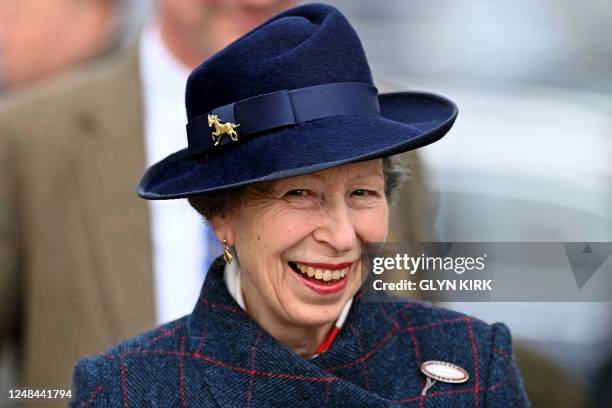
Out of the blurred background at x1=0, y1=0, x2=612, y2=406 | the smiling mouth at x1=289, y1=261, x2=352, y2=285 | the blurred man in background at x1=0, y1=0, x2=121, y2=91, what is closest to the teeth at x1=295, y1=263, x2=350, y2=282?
the smiling mouth at x1=289, y1=261, x2=352, y2=285

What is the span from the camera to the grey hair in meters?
3.60

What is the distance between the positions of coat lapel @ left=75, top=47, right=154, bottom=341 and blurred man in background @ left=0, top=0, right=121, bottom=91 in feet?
3.27

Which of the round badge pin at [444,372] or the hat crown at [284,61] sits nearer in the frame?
the hat crown at [284,61]

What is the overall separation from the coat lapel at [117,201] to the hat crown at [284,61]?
1459mm

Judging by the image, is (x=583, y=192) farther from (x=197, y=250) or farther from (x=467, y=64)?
(x=197, y=250)

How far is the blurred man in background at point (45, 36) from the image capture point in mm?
6070

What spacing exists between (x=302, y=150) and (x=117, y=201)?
1.81 meters

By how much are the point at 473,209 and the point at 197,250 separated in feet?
8.12

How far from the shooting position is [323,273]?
3.47m

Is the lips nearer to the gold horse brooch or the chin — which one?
the chin

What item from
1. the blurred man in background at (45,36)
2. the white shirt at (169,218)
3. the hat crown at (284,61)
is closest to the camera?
the hat crown at (284,61)

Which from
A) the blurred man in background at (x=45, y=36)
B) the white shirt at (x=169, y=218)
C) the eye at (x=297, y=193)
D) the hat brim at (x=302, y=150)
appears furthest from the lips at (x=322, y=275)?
the blurred man in background at (x=45, y=36)

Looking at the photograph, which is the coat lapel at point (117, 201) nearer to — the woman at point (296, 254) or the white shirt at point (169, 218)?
the white shirt at point (169, 218)

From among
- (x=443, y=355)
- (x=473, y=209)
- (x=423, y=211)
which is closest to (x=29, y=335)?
(x=423, y=211)
